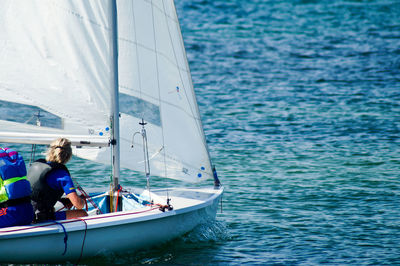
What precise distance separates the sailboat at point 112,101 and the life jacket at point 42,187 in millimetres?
291

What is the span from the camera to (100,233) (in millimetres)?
7730

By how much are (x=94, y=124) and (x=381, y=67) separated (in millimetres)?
15979

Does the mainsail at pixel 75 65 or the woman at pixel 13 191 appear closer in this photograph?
the woman at pixel 13 191

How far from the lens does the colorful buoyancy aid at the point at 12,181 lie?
7.41 meters

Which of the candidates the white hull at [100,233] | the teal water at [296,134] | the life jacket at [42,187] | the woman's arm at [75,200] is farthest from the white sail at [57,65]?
the teal water at [296,134]

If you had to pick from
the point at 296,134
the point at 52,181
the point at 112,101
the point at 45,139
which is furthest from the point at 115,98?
the point at 296,134

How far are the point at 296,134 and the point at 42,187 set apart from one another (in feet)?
29.4

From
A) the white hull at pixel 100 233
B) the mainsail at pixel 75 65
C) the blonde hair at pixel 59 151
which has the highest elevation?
the mainsail at pixel 75 65

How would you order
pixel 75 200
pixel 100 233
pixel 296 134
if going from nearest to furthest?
pixel 75 200 < pixel 100 233 < pixel 296 134

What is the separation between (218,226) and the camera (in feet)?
32.5

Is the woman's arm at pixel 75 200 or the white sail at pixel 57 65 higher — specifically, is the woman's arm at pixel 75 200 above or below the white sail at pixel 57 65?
below

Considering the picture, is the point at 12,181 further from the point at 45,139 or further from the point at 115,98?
the point at 115,98

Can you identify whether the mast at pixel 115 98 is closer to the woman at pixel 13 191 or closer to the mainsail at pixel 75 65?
the mainsail at pixel 75 65

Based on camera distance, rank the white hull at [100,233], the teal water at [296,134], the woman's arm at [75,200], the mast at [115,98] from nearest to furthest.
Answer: the white hull at [100,233], the woman's arm at [75,200], the mast at [115,98], the teal water at [296,134]
